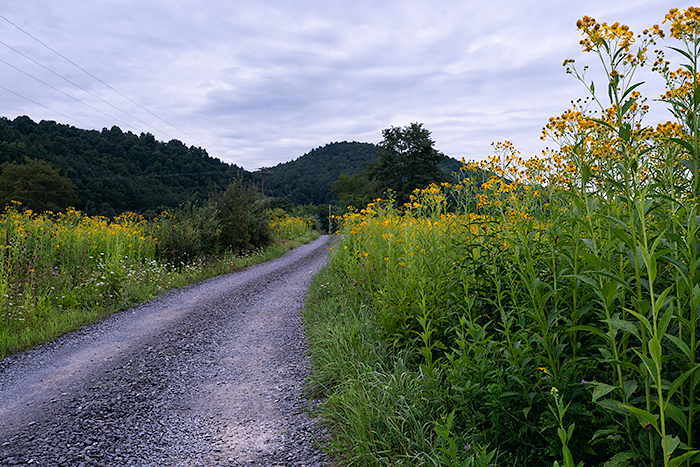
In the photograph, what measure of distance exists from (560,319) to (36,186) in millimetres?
33463

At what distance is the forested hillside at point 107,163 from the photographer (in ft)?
88.8

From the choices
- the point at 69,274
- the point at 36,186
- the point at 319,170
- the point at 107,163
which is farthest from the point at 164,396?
the point at 319,170

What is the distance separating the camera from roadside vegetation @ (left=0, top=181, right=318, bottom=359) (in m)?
5.29

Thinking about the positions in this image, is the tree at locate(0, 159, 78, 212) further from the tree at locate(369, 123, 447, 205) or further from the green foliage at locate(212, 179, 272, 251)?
the tree at locate(369, 123, 447, 205)

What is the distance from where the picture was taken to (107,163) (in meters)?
29.0

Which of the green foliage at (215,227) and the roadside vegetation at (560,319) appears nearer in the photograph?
the roadside vegetation at (560,319)

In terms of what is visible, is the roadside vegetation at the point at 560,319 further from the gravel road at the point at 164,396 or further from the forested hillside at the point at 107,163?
the forested hillside at the point at 107,163

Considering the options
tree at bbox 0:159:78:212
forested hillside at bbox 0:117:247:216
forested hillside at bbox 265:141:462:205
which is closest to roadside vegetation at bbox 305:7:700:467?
forested hillside at bbox 0:117:247:216

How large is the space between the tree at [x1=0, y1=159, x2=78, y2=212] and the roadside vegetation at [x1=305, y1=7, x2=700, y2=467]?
100ft

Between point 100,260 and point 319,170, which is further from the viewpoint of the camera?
point 319,170

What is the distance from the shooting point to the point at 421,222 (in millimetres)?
4012

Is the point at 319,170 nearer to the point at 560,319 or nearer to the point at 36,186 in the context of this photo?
the point at 36,186

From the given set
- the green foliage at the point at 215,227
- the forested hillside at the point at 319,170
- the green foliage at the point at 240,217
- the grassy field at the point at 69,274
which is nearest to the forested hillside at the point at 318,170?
the forested hillside at the point at 319,170

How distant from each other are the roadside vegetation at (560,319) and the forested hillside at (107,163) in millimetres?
24144
